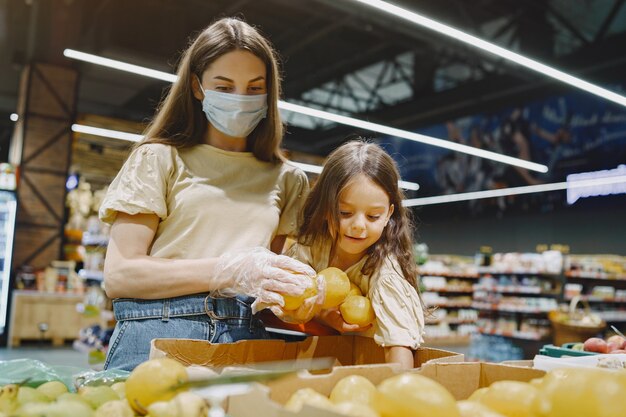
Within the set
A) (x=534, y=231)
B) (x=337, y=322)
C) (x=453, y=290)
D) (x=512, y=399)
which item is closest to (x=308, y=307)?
(x=337, y=322)

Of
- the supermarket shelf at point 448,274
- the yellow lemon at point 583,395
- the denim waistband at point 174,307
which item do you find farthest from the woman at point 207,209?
the supermarket shelf at point 448,274

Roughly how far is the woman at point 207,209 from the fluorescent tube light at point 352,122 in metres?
4.69

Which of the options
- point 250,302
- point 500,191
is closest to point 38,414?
point 250,302

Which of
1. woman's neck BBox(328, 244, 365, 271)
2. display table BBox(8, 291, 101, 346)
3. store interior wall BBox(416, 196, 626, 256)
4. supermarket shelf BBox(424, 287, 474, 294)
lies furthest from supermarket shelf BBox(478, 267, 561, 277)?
woman's neck BBox(328, 244, 365, 271)

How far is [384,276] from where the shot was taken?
1.70m

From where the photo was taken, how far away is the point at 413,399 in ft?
2.76

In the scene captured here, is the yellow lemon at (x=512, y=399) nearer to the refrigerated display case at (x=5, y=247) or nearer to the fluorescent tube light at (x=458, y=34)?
the fluorescent tube light at (x=458, y=34)

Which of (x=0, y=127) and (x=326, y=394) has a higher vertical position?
(x=0, y=127)

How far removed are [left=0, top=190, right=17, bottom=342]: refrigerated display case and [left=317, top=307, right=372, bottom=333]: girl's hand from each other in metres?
9.20

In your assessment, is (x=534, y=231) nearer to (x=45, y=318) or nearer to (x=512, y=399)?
(x=45, y=318)

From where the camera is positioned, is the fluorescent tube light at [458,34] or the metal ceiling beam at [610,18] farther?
the metal ceiling beam at [610,18]

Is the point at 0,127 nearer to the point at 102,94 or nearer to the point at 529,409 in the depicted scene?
the point at 102,94

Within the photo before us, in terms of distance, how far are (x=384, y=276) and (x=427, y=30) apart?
9619 mm

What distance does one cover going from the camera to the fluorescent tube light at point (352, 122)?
24.2 ft
